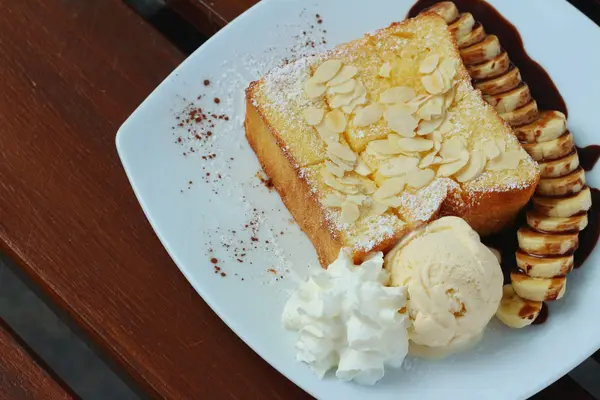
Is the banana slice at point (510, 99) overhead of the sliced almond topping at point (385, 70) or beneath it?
overhead

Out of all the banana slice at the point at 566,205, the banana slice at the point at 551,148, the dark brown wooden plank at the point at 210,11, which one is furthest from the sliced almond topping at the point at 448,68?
the dark brown wooden plank at the point at 210,11

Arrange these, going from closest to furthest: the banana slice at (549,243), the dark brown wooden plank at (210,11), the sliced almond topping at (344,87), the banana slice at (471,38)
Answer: the banana slice at (549,243), the sliced almond topping at (344,87), the banana slice at (471,38), the dark brown wooden plank at (210,11)

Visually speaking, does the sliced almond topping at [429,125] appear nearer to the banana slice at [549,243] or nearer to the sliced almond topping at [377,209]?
the sliced almond topping at [377,209]

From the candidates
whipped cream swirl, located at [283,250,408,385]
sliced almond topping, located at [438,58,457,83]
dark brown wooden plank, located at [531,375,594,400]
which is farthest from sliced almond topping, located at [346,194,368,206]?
dark brown wooden plank, located at [531,375,594,400]

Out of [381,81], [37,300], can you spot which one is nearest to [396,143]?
[381,81]

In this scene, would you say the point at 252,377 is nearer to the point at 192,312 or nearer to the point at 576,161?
the point at 192,312

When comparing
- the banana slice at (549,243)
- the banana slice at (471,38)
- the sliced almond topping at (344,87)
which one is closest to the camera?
the banana slice at (549,243)

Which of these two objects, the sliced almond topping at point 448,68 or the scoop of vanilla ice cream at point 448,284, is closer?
the scoop of vanilla ice cream at point 448,284
